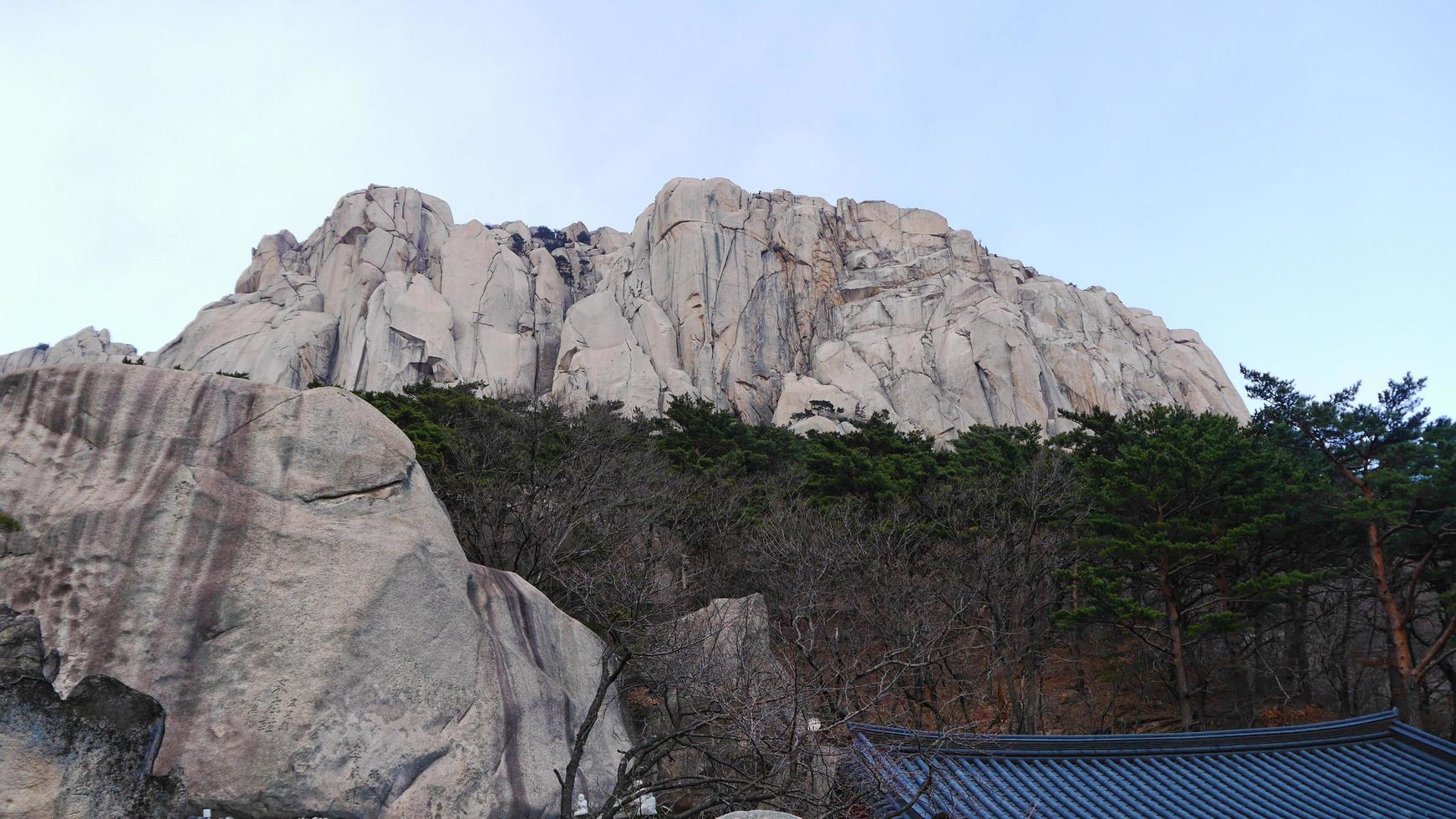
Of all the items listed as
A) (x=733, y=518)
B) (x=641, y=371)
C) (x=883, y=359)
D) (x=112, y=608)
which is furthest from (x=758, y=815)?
(x=883, y=359)

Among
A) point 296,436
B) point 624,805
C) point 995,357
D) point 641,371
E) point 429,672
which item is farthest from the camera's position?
point 995,357

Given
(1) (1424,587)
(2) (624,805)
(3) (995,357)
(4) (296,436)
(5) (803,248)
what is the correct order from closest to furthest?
1. (2) (624,805)
2. (4) (296,436)
3. (1) (1424,587)
4. (3) (995,357)
5. (5) (803,248)

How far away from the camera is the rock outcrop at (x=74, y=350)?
45219 millimetres

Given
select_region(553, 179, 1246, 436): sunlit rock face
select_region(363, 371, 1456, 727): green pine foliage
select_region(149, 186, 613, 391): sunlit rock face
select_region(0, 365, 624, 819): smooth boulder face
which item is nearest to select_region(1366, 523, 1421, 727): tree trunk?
select_region(363, 371, 1456, 727): green pine foliage

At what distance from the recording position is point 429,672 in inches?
305

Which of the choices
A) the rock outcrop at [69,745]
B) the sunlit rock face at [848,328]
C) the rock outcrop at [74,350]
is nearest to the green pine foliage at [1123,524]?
the rock outcrop at [69,745]

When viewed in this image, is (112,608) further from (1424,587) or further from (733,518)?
(1424,587)

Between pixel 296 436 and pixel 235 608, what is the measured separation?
6.21 feet

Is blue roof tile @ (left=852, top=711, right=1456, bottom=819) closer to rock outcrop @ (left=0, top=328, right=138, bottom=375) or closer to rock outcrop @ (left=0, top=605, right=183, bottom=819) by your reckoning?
rock outcrop @ (left=0, top=605, right=183, bottom=819)

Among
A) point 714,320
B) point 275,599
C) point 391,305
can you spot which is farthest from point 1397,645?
point 391,305

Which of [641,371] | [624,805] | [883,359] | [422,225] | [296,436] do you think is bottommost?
[624,805]

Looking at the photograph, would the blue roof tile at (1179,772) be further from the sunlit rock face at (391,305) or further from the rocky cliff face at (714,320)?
the sunlit rock face at (391,305)

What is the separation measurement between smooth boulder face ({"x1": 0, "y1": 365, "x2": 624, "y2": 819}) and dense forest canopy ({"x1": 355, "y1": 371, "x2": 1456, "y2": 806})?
119 inches

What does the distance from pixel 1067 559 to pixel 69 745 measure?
48.7 ft
